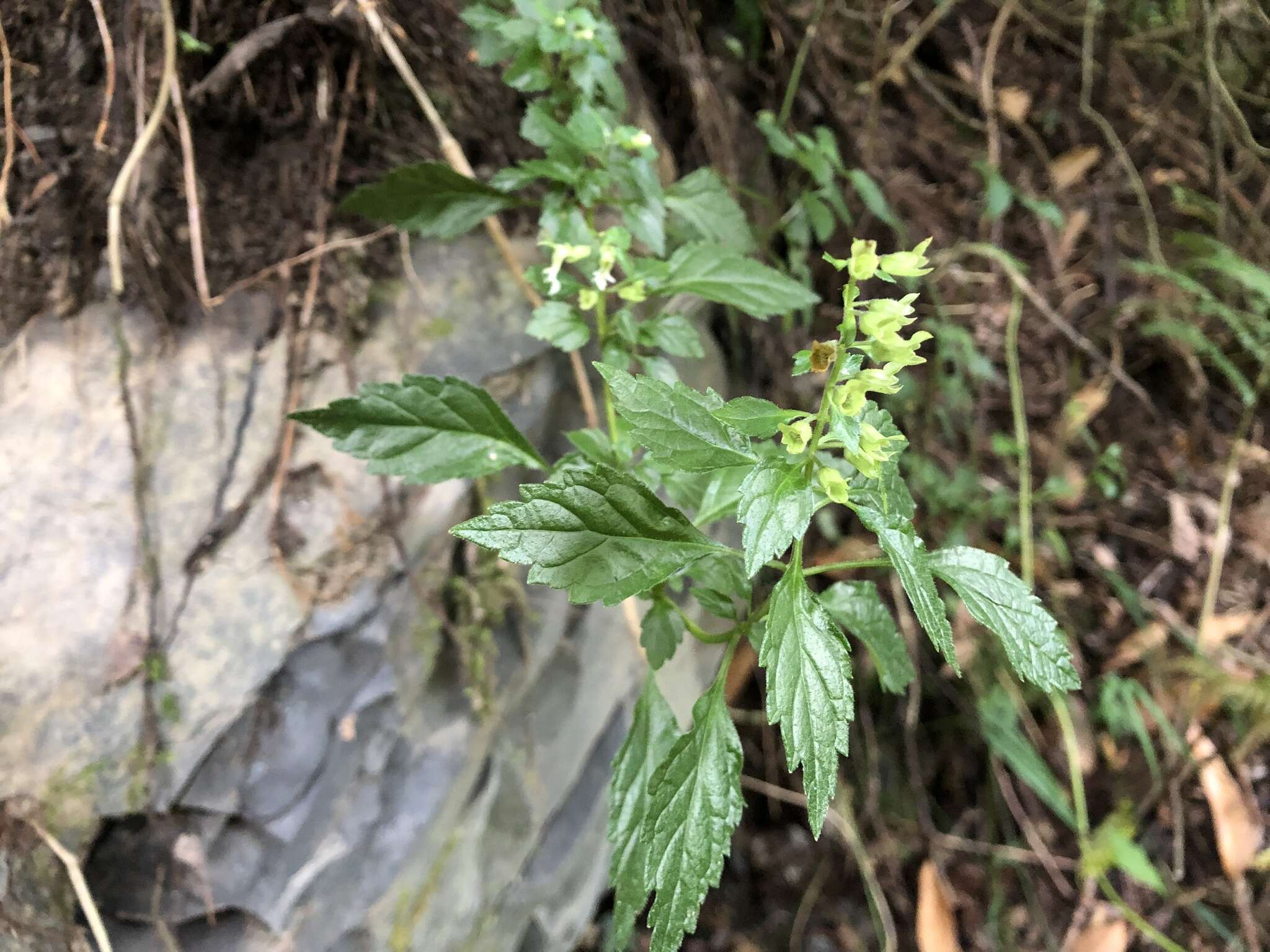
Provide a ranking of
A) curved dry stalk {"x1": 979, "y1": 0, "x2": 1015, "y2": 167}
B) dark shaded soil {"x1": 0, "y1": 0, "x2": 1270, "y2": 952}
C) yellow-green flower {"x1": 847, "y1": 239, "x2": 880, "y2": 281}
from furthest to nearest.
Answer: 1. curved dry stalk {"x1": 979, "y1": 0, "x2": 1015, "y2": 167}
2. dark shaded soil {"x1": 0, "y1": 0, "x2": 1270, "y2": 952}
3. yellow-green flower {"x1": 847, "y1": 239, "x2": 880, "y2": 281}

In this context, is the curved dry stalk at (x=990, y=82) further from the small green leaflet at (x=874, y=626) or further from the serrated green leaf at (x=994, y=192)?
the small green leaflet at (x=874, y=626)

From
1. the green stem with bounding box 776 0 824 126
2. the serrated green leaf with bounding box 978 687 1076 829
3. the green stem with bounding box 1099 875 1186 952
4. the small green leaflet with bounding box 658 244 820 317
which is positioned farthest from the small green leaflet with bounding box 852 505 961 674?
the green stem with bounding box 1099 875 1186 952

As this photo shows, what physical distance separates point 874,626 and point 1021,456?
139 cm

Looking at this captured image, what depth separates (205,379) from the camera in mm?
1180

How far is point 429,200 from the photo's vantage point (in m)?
1.17

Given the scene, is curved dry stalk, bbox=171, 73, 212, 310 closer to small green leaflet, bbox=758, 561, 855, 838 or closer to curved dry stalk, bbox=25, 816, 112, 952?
curved dry stalk, bbox=25, 816, 112, 952

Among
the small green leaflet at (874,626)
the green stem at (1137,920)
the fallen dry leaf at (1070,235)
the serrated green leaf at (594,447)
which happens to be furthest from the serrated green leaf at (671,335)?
the green stem at (1137,920)

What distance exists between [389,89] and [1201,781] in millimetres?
2651

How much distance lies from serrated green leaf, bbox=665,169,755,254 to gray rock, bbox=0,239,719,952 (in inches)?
14.3

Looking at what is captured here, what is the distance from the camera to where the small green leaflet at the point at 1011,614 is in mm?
767

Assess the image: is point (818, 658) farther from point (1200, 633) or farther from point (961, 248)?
point (1200, 633)

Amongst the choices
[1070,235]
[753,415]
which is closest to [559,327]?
[753,415]

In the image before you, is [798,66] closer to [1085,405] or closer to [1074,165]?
[1074,165]

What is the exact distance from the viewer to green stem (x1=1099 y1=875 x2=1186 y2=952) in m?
1.92
